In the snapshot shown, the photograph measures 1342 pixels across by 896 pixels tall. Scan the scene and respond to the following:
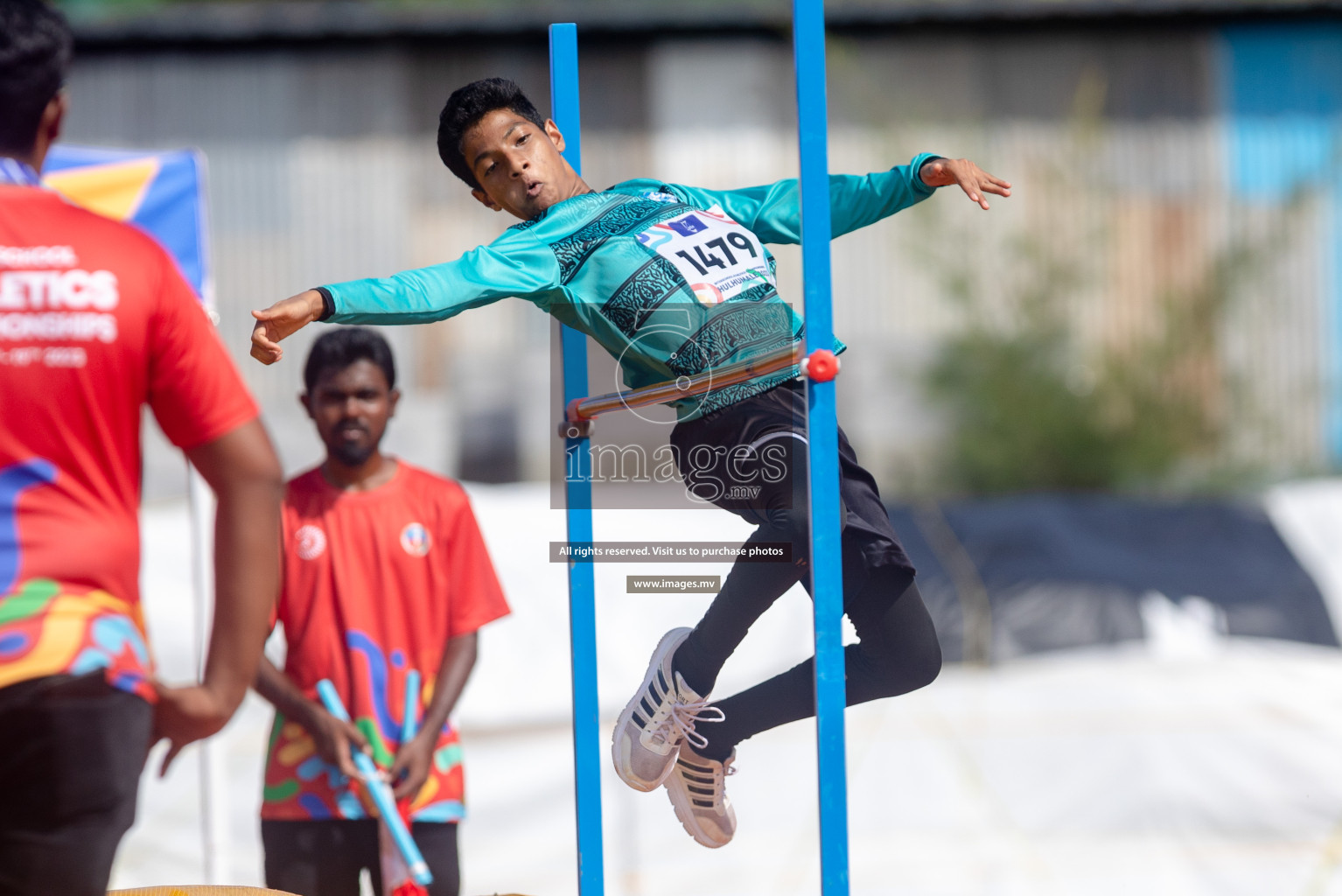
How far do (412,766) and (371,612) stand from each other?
38 centimetres

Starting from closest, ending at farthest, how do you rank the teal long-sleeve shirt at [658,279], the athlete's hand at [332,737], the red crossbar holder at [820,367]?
the red crossbar holder at [820,367]
the teal long-sleeve shirt at [658,279]
the athlete's hand at [332,737]

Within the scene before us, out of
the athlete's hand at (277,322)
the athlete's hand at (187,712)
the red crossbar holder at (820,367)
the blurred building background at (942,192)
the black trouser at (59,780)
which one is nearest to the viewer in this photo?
the black trouser at (59,780)

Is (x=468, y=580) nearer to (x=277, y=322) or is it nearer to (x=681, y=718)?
(x=681, y=718)

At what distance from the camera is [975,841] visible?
4.91 meters

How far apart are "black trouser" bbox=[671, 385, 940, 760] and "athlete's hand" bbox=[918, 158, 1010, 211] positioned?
469 millimetres

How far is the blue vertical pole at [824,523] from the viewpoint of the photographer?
2078 mm

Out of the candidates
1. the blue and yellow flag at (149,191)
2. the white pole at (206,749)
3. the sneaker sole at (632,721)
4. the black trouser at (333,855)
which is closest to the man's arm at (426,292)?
the sneaker sole at (632,721)

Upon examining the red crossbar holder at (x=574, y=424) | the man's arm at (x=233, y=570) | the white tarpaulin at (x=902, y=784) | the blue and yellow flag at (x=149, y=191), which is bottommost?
the white tarpaulin at (x=902, y=784)

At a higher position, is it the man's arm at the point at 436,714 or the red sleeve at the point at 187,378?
the red sleeve at the point at 187,378

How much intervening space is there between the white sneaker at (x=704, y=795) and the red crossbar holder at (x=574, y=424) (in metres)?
0.66

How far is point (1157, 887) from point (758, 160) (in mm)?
5994

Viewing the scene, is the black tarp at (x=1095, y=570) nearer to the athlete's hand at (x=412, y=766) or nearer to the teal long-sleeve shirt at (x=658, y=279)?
the athlete's hand at (x=412, y=766)

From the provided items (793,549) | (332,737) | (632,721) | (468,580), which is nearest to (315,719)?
(332,737)

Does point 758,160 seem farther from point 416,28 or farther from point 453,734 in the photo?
point 453,734
